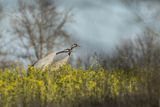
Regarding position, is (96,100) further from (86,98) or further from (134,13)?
(134,13)

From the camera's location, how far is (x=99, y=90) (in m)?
11.9

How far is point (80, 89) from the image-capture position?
12.0m

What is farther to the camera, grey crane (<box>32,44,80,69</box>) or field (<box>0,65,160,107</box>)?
grey crane (<box>32,44,80,69</box>)

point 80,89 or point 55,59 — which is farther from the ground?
point 55,59

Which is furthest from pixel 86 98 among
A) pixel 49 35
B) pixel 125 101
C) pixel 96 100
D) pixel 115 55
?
pixel 49 35

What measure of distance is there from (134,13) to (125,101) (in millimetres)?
7382

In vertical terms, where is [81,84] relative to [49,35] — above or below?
below

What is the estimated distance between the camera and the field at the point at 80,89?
414 inches

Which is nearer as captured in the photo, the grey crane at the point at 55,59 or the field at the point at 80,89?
the field at the point at 80,89

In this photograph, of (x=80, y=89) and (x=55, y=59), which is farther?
(x=55, y=59)

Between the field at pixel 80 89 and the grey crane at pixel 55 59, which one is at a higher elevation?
the grey crane at pixel 55 59

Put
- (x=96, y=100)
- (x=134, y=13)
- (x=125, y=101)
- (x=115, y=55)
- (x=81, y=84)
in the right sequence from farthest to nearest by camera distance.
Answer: (x=134, y=13) → (x=115, y=55) → (x=81, y=84) → (x=96, y=100) → (x=125, y=101)

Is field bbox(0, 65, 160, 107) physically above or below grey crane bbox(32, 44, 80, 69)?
below

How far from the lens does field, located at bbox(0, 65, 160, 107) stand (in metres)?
10.5
